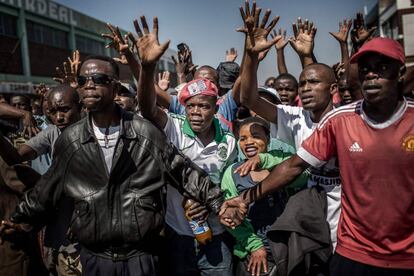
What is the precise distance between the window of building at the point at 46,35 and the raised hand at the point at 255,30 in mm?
29174

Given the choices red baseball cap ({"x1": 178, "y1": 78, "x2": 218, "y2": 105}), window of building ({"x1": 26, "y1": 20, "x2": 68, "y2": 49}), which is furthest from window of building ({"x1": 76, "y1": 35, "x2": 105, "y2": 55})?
red baseball cap ({"x1": 178, "y1": 78, "x2": 218, "y2": 105})

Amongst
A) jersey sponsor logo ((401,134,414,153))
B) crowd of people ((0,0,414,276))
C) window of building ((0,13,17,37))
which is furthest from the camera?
window of building ((0,13,17,37))

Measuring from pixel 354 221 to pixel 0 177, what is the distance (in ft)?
9.86

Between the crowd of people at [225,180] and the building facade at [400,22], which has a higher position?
the building facade at [400,22]

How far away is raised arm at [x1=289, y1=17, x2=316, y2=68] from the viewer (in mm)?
4602

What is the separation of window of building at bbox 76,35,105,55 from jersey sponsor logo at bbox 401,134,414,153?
35.4 m

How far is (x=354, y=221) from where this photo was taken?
2.83 metres

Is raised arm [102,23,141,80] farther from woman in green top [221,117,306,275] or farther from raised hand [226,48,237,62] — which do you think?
raised hand [226,48,237,62]

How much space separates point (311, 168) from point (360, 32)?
222 cm

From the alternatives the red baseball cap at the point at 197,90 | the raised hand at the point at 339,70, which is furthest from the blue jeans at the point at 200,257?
the raised hand at the point at 339,70

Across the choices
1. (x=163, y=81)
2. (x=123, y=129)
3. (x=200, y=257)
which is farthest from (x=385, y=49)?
(x=163, y=81)

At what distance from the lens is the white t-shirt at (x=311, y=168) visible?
10.4 ft

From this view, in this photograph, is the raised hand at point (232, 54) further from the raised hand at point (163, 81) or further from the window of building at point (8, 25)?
the window of building at point (8, 25)

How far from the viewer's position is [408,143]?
263 cm
